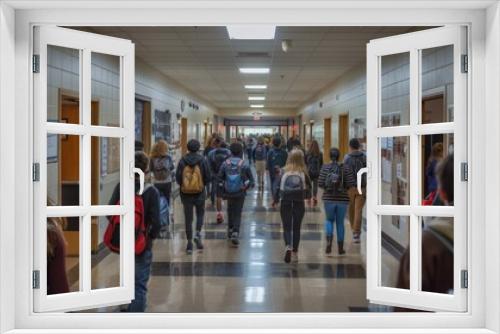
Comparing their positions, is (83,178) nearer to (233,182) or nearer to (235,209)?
(233,182)

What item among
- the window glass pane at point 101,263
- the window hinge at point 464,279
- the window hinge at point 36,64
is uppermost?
the window hinge at point 36,64

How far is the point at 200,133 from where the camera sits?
853 inches

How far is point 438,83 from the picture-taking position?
6.04 m

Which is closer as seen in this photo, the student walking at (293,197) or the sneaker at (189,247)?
the student walking at (293,197)

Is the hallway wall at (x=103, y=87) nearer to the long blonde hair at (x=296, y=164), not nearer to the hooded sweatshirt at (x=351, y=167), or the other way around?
the long blonde hair at (x=296, y=164)

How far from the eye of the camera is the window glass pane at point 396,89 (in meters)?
7.49

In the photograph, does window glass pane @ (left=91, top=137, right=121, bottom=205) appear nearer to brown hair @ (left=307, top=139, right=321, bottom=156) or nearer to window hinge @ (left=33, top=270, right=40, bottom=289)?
brown hair @ (left=307, top=139, right=321, bottom=156)

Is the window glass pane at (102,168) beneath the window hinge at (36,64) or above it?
beneath

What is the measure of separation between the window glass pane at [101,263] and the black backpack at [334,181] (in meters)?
2.61

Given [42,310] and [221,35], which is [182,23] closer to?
[42,310]

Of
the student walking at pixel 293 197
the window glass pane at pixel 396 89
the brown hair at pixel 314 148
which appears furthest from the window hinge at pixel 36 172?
the brown hair at pixel 314 148

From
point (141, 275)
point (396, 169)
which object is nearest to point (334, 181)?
point (396, 169)

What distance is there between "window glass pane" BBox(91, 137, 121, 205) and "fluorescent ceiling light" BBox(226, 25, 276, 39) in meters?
2.15

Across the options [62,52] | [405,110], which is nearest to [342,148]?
[405,110]
